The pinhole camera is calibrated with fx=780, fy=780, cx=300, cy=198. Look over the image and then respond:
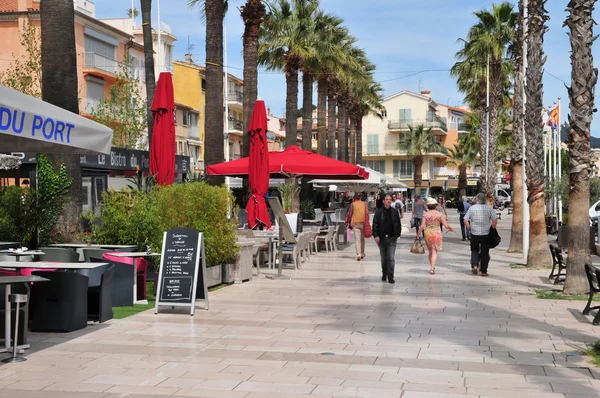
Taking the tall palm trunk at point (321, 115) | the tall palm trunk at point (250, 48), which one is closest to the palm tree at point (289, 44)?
the tall palm trunk at point (321, 115)

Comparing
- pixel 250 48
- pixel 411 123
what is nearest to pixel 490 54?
pixel 250 48

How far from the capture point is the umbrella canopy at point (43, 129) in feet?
24.1

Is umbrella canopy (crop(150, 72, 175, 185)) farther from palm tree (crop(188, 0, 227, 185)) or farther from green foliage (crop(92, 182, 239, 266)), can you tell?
palm tree (crop(188, 0, 227, 185))

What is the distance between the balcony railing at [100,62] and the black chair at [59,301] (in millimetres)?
38480

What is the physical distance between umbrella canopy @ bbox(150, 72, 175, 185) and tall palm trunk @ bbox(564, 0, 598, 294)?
23.2ft

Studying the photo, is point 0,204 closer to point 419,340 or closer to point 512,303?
point 419,340

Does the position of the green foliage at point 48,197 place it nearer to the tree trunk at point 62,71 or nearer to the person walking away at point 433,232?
the tree trunk at point 62,71

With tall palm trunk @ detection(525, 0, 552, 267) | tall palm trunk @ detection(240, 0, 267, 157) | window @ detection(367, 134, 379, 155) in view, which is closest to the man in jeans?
tall palm trunk @ detection(525, 0, 552, 267)

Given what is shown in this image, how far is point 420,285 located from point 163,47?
Answer: 5043 cm

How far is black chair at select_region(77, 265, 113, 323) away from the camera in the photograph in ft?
31.3

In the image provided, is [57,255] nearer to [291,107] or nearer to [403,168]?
[291,107]

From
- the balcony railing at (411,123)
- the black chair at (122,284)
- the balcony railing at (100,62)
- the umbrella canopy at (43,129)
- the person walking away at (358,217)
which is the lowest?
the black chair at (122,284)

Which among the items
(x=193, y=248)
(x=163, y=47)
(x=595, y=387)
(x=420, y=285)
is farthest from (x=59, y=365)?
(x=163, y=47)

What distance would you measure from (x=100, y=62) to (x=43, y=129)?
4140 centimetres
